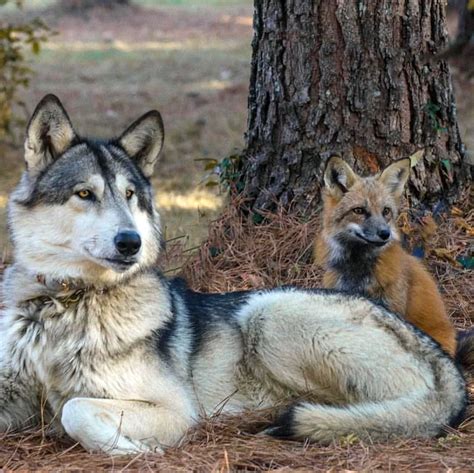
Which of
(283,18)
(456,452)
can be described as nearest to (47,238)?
(456,452)

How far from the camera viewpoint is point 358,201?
7184 mm

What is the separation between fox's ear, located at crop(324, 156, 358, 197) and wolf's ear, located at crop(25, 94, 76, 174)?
2.39 m

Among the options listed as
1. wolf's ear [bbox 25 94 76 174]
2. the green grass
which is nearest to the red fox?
wolf's ear [bbox 25 94 76 174]

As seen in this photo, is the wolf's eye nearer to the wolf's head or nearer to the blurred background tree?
the wolf's head

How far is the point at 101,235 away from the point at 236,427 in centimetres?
131

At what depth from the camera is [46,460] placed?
16.3ft

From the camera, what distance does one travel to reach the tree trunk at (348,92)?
7754mm

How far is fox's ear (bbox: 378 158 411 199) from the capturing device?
727 centimetres

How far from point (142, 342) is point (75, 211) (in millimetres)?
804

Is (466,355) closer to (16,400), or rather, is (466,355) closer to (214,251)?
(214,251)

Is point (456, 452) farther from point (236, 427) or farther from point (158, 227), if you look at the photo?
point (158, 227)

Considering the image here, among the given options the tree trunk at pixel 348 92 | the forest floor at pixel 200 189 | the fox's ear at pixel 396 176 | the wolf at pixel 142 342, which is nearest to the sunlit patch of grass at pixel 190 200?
the forest floor at pixel 200 189

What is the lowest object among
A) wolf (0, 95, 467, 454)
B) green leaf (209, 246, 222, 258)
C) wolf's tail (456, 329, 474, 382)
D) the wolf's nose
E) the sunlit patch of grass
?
the sunlit patch of grass

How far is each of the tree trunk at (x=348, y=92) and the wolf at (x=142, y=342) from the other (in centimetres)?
239
